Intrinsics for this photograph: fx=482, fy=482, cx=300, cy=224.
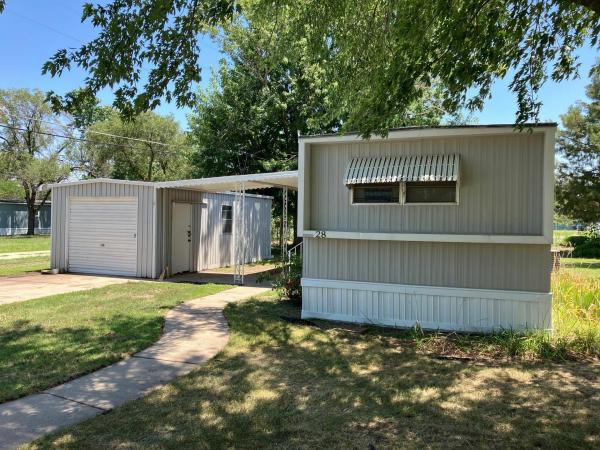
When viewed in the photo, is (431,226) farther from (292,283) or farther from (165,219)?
(165,219)

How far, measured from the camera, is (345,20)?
22.6 ft

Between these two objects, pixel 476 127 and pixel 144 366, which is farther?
pixel 476 127

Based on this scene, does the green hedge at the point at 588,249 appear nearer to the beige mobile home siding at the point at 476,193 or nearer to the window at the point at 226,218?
the window at the point at 226,218

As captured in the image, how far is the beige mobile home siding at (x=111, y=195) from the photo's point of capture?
12.7m

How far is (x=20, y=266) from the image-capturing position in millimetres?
15180

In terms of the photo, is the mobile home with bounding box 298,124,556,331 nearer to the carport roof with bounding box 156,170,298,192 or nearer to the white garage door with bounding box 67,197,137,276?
the carport roof with bounding box 156,170,298,192

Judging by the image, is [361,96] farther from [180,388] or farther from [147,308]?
[147,308]

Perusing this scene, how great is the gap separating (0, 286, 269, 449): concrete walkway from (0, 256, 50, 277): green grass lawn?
27.4 ft

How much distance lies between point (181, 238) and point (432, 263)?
27.7 feet

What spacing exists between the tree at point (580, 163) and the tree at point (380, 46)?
2261 centimetres

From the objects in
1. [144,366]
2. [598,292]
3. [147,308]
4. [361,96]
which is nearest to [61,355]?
[144,366]

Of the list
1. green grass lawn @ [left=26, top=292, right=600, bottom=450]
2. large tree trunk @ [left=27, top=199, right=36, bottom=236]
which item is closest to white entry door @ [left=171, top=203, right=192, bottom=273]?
green grass lawn @ [left=26, top=292, right=600, bottom=450]

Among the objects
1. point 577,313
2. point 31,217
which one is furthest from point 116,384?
Result: point 31,217

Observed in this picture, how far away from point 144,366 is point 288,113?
592 inches
